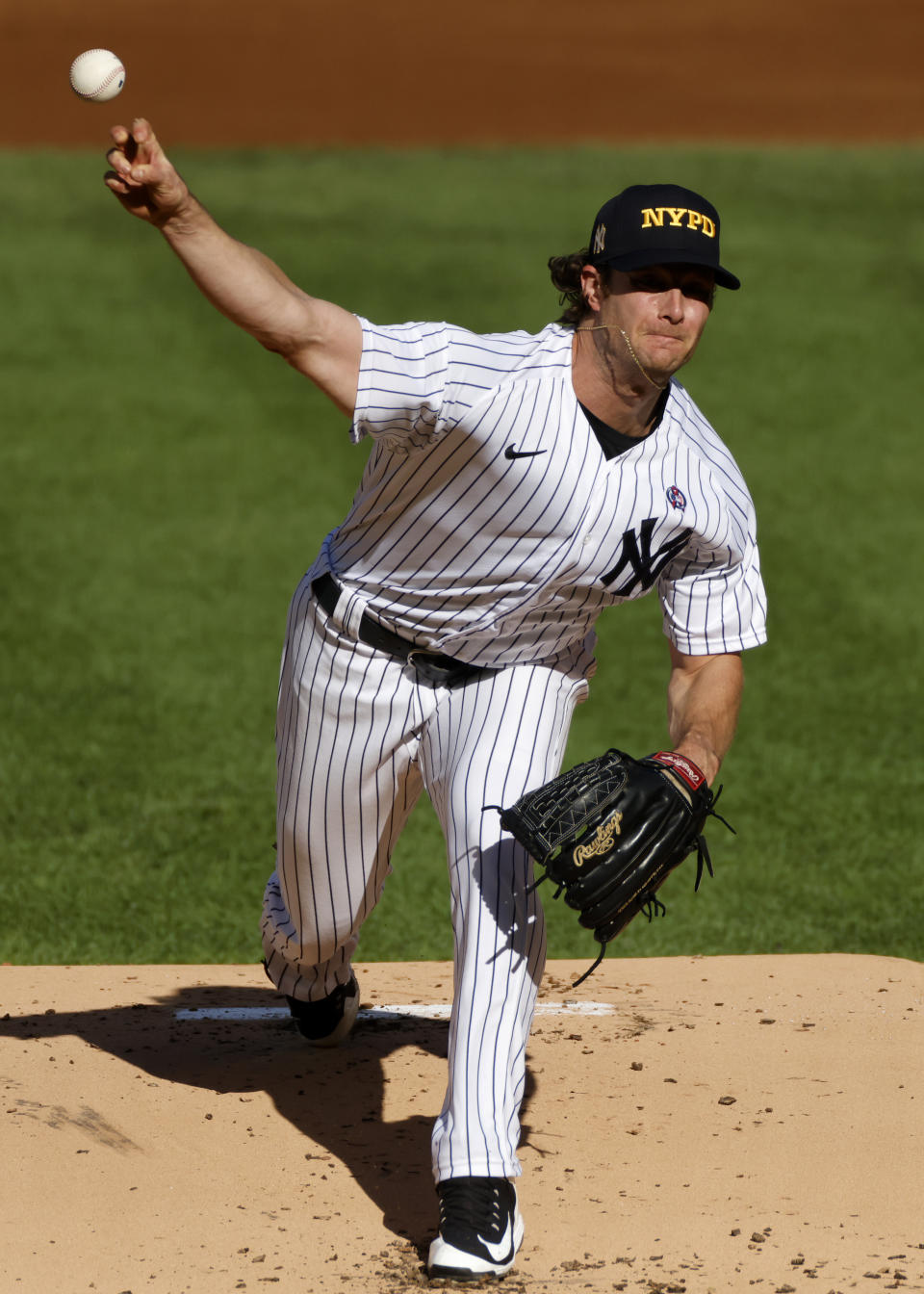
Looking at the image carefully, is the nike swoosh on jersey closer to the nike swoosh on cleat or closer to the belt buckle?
the belt buckle

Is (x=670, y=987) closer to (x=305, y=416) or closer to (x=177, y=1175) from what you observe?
(x=177, y=1175)

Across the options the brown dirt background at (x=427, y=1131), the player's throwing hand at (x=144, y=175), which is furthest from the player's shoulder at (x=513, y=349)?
the brown dirt background at (x=427, y=1131)

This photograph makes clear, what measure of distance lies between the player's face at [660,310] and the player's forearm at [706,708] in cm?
63

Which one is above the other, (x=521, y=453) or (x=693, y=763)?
(x=521, y=453)

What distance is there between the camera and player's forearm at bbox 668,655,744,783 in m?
3.40

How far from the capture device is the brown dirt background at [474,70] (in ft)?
66.4

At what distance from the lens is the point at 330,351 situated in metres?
2.92

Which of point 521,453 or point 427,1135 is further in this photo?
point 427,1135

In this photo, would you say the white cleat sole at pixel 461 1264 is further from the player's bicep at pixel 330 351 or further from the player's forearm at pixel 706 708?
the player's bicep at pixel 330 351

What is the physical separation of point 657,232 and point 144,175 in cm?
99

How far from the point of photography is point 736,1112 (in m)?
3.69

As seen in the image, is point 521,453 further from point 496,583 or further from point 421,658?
point 421,658

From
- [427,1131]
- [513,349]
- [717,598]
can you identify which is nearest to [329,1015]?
[427,1131]

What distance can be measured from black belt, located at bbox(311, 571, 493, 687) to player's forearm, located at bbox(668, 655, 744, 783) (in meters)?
0.42
